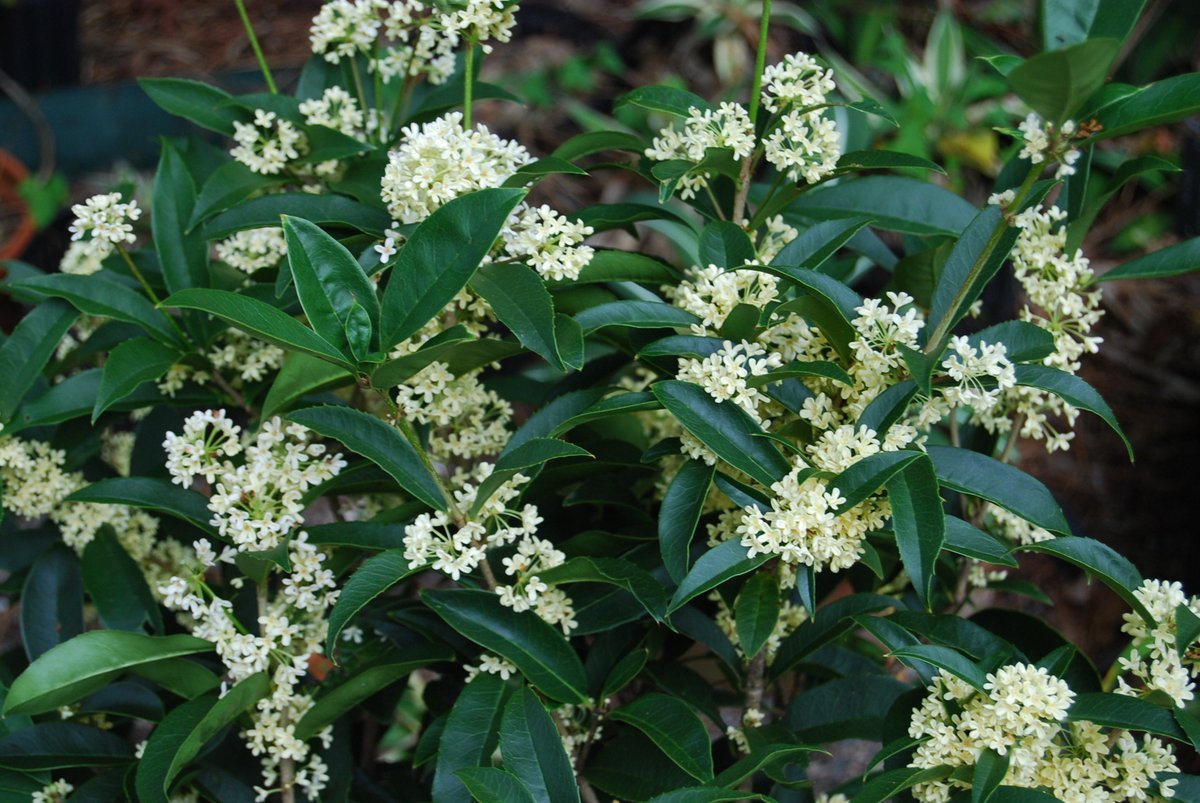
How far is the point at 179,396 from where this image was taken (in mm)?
1109

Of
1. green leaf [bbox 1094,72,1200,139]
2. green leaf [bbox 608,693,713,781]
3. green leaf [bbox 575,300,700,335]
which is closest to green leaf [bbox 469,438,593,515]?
green leaf [bbox 575,300,700,335]

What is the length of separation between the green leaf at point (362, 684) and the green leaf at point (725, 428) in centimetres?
29

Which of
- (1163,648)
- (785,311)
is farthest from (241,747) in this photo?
(1163,648)

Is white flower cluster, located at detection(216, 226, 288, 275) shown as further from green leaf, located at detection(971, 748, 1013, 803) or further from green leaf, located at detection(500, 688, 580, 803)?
green leaf, located at detection(971, 748, 1013, 803)

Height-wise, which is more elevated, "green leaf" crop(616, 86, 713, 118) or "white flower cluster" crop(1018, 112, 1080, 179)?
"white flower cluster" crop(1018, 112, 1080, 179)

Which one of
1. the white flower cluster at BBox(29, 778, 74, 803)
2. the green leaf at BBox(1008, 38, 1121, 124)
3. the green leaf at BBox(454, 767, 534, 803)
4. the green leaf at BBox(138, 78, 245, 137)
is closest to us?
the green leaf at BBox(1008, 38, 1121, 124)

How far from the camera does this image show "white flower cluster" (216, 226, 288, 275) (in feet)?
3.55

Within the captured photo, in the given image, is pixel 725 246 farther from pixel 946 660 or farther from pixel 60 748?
pixel 60 748

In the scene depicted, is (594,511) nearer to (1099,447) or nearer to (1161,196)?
(1099,447)

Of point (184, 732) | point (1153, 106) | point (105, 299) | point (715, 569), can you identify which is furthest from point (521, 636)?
point (1153, 106)

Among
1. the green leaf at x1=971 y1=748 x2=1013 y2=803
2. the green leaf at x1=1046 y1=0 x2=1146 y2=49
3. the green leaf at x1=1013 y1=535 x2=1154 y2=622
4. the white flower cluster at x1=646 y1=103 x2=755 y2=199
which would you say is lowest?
the green leaf at x1=971 y1=748 x2=1013 y2=803

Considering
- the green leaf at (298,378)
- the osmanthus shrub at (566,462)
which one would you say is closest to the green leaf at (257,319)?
the osmanthus shrub at (566,462)

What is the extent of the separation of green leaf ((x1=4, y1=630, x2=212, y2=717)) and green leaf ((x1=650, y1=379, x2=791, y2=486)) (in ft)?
1.46

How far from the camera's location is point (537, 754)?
876mm
